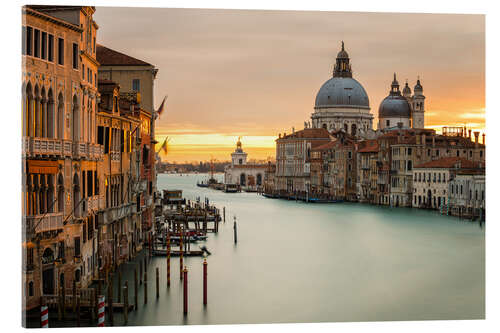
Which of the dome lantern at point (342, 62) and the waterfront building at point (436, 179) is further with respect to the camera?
the waterfront building at point (436, 179)

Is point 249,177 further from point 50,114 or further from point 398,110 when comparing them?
point 50,114

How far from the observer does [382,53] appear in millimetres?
8500

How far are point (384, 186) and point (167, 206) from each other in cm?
736

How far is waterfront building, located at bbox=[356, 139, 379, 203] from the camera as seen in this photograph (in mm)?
30062

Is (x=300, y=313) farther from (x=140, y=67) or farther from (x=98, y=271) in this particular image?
(x=140, y=67)

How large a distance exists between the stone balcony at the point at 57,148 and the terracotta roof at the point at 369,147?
23.5 meters

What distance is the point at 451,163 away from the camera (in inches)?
830

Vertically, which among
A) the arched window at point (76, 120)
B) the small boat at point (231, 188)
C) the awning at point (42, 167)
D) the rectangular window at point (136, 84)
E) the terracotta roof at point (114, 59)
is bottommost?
the small boat at point (231, 188)

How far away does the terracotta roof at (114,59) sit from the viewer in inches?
371

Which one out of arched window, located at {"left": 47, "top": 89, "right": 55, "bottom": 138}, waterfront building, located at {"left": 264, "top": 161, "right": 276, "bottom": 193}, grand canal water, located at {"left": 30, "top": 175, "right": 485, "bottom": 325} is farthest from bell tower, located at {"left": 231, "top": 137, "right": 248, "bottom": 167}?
waterfront building, located at {"left": 264, "top": 161, "right": 276, "bottom": 193}

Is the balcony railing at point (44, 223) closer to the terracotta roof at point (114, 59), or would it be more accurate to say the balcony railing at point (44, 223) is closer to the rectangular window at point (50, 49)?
the rectangular window at point (50, 49)

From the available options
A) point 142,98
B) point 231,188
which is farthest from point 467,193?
point 231,188

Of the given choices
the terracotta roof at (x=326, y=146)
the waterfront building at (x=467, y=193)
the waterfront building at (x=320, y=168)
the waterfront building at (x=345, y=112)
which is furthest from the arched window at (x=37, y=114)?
the waterfront building at (x=345, y=112)
